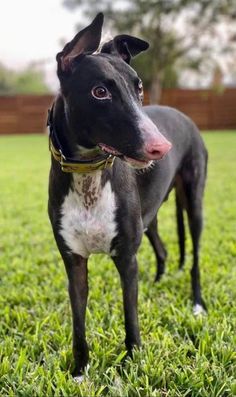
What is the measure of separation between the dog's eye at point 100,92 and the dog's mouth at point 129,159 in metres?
0.19

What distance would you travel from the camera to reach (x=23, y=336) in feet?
8.82

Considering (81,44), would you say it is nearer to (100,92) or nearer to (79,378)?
(100,92)

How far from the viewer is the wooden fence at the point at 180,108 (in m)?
23.9

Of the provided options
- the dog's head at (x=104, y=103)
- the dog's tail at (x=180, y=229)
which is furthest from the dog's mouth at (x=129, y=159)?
the dog's tail at (x=180, y=229)

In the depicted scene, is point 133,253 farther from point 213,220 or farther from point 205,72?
point 205,72

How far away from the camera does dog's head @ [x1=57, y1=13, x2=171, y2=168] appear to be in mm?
1814

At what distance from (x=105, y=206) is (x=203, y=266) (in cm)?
186

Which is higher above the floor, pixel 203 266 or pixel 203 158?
pixel 203 158

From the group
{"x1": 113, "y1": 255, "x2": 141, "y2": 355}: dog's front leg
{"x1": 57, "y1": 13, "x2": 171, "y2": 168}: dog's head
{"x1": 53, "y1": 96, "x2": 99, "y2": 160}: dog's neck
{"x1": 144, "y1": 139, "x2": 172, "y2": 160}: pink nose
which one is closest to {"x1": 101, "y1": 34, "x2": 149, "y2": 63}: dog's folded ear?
{"x1": 57, "y1": 13, "x2": 171, "y2": 168}: dog's head

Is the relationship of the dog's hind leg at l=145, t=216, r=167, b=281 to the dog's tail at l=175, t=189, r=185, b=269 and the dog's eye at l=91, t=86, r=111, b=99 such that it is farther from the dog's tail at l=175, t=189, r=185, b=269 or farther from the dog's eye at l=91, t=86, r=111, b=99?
the dog's eye at l=91, t=86, r=111, b=99

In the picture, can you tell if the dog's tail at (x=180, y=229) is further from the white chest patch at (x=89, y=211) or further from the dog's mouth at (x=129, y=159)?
the dog's mouth at (x=129, y=159)

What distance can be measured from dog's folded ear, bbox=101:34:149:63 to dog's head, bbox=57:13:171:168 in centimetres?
10

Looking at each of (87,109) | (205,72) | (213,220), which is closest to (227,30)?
(205,72)

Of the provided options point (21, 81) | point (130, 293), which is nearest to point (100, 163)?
point (130, 293)
